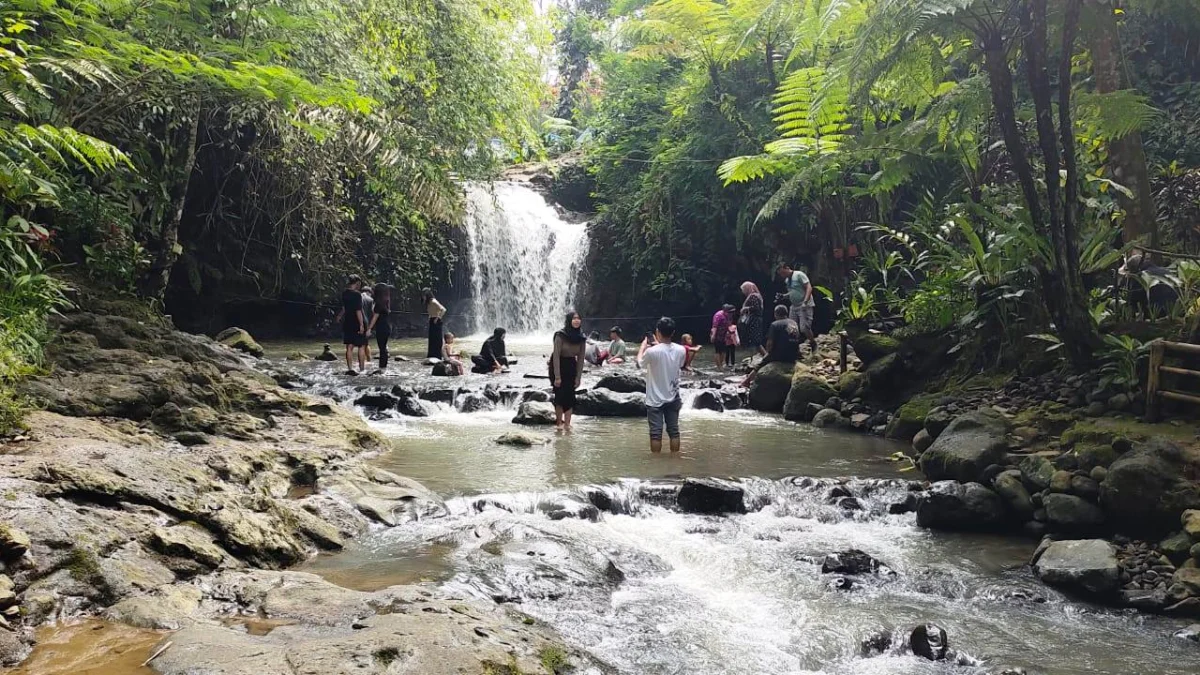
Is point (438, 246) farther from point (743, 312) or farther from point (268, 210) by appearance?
point (743, 312)

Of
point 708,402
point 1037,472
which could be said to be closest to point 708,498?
point 1037,472

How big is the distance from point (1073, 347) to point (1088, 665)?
474 cm

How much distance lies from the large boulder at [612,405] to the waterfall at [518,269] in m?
12.5

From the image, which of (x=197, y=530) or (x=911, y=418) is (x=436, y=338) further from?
(x=197, y=530)

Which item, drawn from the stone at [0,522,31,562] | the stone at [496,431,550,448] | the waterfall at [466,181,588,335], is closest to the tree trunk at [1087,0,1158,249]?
the stone at [496,431,550,448]

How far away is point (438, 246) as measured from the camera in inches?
877

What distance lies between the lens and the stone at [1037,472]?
688 cm

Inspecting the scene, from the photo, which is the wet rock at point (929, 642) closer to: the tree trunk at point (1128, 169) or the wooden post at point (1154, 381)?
the wooden post at point (1154, 381)

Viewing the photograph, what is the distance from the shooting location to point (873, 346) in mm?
11508

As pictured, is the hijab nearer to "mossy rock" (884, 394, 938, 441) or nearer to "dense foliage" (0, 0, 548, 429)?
"dense foliage" (0, 0, 548, 429)

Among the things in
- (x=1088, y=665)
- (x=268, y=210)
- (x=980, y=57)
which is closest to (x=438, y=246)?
(x=268, y=210)

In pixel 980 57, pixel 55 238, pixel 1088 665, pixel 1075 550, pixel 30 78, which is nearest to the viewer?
pixel 1088 665

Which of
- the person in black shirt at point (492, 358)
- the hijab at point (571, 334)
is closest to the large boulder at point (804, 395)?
the hijab at point (571, 334)

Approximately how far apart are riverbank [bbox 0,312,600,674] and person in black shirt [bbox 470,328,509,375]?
7.01 m
